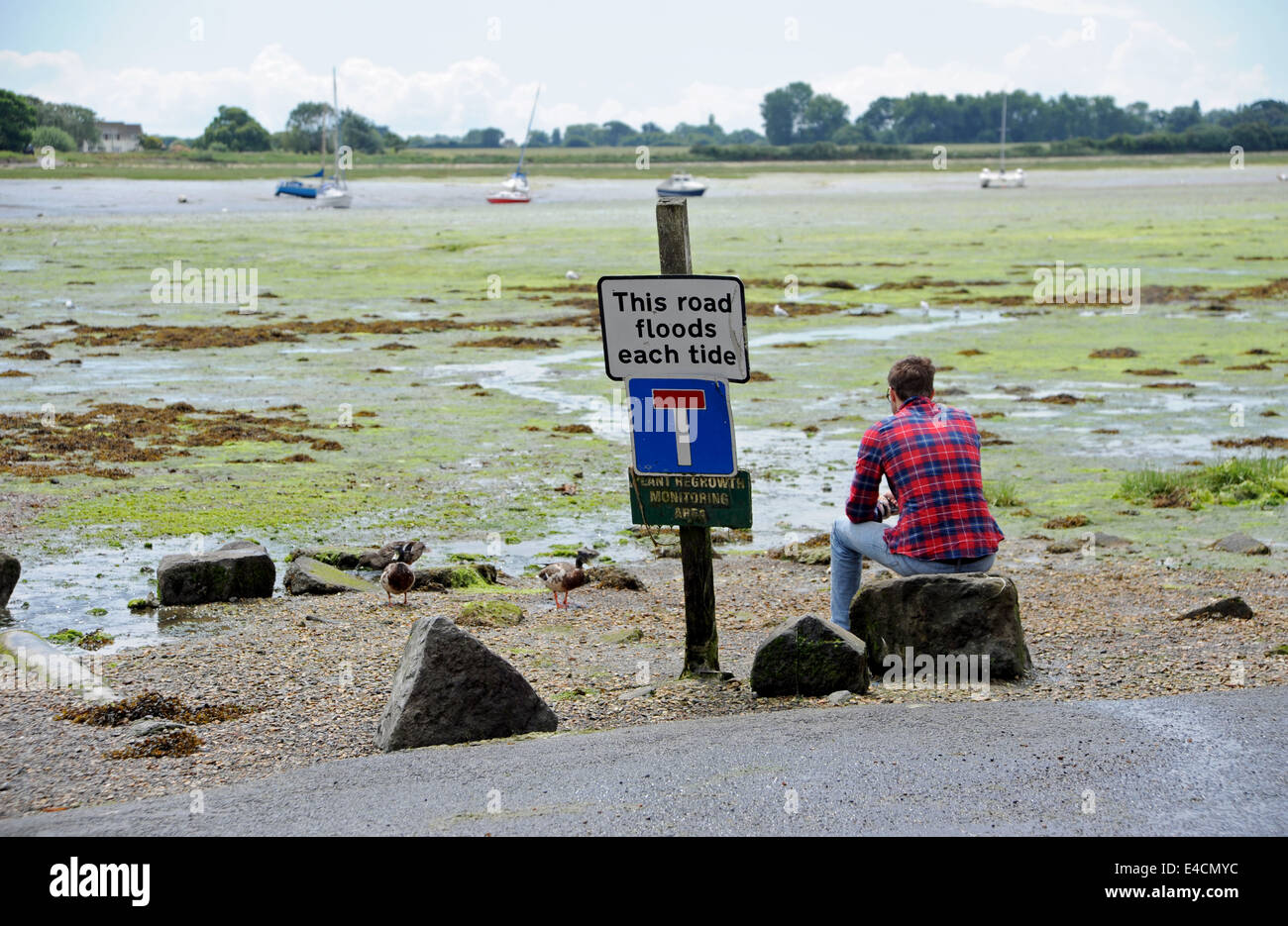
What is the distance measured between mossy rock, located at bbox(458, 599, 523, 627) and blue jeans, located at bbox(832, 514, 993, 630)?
7.31 ft

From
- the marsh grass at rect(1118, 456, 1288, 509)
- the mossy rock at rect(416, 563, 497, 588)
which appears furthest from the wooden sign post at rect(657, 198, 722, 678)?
the marsh grass at rect(1118, 456, 1288, 509)

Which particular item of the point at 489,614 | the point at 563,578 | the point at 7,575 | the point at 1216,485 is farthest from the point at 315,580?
the point at 1216,485

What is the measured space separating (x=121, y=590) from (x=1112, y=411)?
12.4 m

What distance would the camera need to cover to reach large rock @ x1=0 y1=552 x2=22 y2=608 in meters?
9.07

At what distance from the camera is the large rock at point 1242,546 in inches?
417

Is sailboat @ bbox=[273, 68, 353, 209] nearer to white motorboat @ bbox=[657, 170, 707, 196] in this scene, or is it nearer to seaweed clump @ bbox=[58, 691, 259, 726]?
white motorboat @ bbox=[657, 170, 707, 196]

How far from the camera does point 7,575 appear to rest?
9.09m

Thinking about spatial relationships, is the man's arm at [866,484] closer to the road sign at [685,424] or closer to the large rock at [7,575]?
the road sign at [685,424]

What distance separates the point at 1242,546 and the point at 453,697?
717 cm

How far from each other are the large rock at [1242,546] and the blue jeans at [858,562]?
460 cm

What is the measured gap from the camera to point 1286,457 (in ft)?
44.6

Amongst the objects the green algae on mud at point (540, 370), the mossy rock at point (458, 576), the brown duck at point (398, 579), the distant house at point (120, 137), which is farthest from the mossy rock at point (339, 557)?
the distant house at point (120, 137)

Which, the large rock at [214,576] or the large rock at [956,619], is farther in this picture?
the large rock at [214,576]
